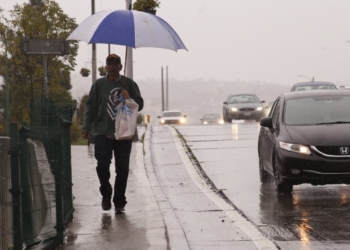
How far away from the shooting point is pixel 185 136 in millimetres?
25375

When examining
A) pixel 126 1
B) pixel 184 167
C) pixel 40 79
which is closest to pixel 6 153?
pixel 184 167

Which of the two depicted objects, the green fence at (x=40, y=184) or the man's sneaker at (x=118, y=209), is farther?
the man's sneaker at (x=118, y=209)

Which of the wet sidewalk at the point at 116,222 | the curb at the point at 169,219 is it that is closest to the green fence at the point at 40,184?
the wet sidewalk at the point at 116,222

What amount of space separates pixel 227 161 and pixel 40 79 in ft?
68.1

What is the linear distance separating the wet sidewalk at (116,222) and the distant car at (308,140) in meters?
1.97

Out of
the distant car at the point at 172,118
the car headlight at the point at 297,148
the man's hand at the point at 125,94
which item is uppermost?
the man's hand at the point at 125,94

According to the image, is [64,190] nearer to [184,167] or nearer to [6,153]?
[6,153]

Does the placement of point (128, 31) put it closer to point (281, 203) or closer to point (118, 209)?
point (118, 209)

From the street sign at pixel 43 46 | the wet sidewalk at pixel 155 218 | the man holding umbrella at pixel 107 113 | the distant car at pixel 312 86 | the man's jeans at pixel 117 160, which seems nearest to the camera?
the wet sidewalk at pixel 155 218

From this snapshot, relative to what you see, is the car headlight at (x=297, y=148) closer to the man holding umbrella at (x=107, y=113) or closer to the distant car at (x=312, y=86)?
the man holding umbrella at (x=107, y=113)

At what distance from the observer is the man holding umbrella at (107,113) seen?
11000 millimetres

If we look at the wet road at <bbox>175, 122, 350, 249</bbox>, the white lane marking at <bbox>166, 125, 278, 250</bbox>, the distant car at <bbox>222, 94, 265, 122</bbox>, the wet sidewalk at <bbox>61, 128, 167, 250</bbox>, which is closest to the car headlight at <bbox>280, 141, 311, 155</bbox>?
the wet road at <bbox>175, 122, 350, 249</bbox>

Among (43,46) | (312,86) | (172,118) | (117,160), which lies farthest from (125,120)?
(172,118)

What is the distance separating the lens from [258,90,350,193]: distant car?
1279 centimetres
